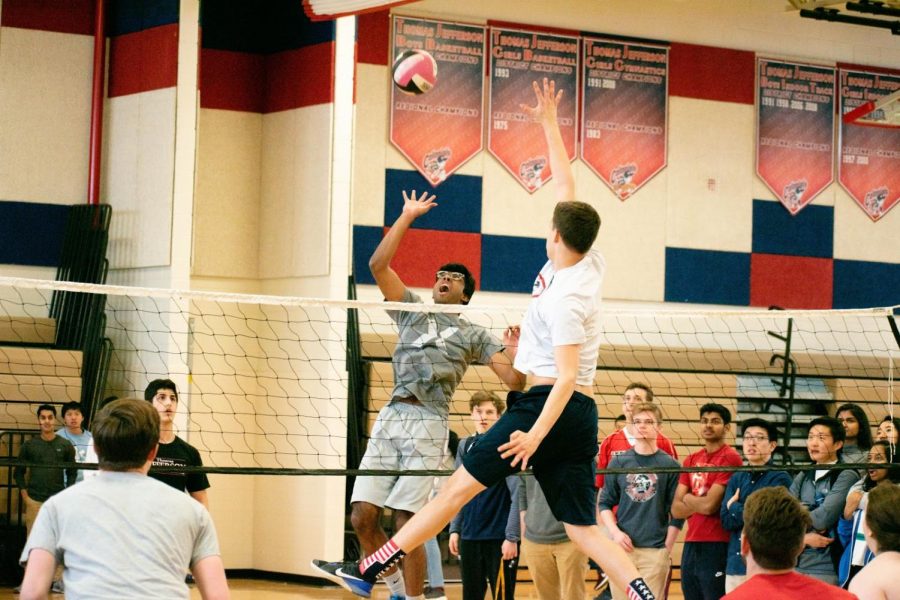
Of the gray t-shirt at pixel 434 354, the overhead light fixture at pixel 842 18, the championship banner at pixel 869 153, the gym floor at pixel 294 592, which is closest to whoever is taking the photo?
the gray t-shirt at pixel 434 354

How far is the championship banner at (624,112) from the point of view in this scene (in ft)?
42.1

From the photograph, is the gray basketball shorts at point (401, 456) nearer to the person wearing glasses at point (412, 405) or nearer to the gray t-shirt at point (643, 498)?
the person wearing glasses at point (412, 405)

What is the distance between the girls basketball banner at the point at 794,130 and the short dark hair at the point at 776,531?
10.1 metres

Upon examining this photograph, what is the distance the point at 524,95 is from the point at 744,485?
5996 millimetres

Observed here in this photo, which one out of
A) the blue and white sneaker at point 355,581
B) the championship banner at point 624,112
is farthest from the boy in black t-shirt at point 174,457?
the championship banner at point 624,112

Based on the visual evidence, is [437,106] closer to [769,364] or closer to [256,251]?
[256,251]

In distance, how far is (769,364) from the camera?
43.0 feet

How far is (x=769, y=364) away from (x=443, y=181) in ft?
12.9

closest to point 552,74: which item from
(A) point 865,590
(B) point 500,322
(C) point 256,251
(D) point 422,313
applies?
(B) point 500,322

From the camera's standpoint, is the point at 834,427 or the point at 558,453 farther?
the point at 834,427

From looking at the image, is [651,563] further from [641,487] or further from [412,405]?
[412,405]

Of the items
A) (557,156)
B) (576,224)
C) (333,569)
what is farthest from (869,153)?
(333,569)

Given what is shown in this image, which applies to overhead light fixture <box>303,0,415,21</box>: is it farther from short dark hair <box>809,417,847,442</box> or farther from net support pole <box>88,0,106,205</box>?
short dark hair <box>809,417,847,442</box>

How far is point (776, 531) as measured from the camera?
380 centimetres
